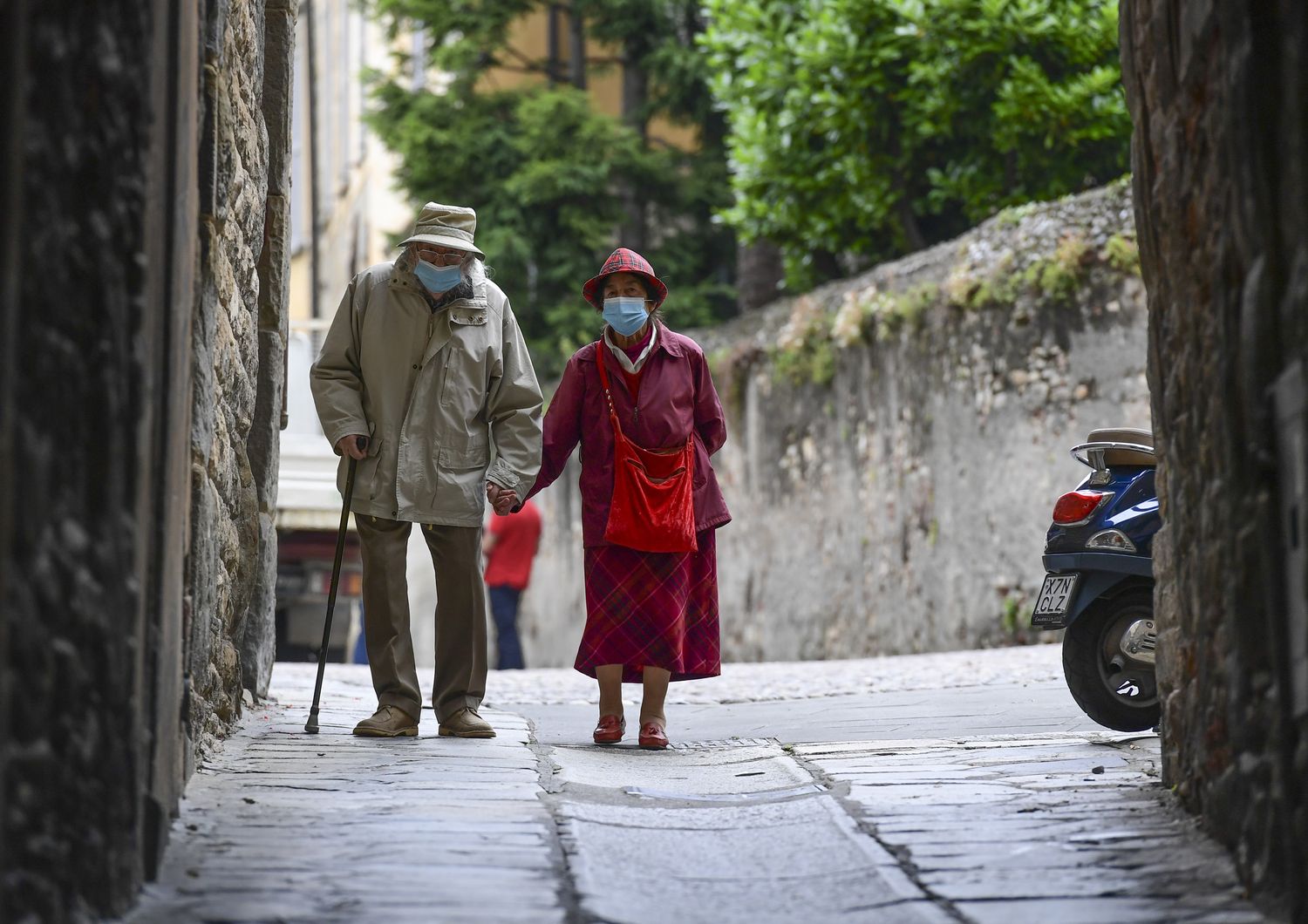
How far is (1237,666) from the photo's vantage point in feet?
12.8

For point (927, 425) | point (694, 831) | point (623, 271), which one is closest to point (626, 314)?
point (623, 271)

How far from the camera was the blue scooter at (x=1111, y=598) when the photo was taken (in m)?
6.31

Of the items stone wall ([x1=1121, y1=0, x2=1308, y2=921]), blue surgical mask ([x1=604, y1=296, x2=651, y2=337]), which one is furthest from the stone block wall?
blue surgical mask ([x1=604, y1=296, x2=651, y2=337])

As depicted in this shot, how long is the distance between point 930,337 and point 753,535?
2.82 meters

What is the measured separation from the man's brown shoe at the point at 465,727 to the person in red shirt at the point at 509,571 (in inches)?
292

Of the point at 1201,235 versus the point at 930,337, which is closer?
the point at 1201,235

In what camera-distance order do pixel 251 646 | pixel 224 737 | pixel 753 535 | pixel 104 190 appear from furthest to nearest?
pixel 753 535 → pixel 251 646 → pixel 224 737 → pixel 104 190

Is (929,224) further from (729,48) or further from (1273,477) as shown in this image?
(1273,477)

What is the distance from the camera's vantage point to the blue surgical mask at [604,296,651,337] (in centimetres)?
648

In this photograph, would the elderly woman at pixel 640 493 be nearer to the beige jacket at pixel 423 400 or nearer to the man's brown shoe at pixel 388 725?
the beige jacket at pixel 423 400

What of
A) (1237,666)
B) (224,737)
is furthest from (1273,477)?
(224,737)

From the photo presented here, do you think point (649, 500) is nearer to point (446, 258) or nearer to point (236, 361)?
point (446, 258)

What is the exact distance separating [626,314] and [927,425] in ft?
20.2

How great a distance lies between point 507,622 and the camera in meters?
13.9
